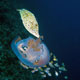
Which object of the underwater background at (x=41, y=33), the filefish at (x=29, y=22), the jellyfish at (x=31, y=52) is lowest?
the underwater background at (x=41, y=33)

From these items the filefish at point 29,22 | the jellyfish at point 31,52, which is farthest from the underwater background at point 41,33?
the filefish at point 29,22

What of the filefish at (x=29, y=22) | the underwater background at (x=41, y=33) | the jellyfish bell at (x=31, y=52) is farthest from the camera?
the underwater background at (x=41, y=33)

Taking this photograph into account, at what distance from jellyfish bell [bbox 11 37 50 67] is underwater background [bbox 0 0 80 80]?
2710mm

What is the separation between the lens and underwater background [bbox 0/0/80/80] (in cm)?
532

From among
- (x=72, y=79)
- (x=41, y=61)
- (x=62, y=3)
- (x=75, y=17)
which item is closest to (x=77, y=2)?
(x=62, y=3)

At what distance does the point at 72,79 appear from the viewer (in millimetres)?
15984

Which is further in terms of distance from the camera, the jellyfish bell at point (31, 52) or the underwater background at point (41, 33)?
the underwater background at point (41, 33)

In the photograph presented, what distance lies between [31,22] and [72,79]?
16.3m

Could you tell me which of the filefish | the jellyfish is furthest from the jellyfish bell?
the filefish

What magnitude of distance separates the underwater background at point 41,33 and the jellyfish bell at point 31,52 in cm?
271

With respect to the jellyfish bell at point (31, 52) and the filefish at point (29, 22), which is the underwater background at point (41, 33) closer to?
the jellyfish bell at point (31, 52)

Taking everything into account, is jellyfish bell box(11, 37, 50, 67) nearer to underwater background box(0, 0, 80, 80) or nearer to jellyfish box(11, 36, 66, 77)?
jellyfish box(11, 36, 66, 77)

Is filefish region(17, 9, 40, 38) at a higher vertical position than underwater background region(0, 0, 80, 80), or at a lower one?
higher

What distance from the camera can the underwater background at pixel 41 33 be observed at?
5324 mm
